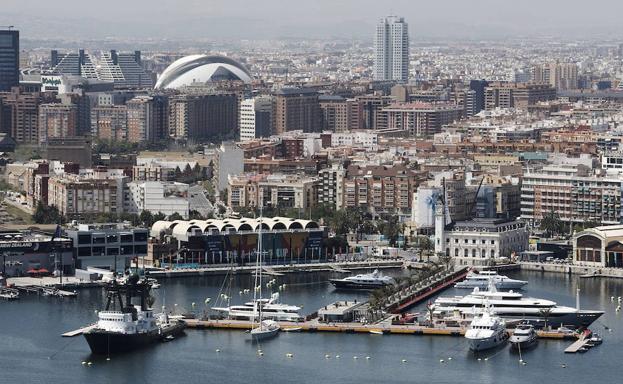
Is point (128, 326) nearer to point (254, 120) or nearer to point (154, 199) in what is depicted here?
point (154, 199)

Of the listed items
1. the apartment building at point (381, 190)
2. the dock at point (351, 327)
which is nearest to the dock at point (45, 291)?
the dock at point (351, 327)

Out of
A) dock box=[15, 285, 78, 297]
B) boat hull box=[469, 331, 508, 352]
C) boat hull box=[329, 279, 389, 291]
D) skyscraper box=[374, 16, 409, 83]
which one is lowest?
boat hull box=[469, 331, 508, 352]

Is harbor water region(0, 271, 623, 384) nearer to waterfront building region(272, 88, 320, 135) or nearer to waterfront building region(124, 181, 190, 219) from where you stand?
waterfront building region(124, 181, 190, 219)

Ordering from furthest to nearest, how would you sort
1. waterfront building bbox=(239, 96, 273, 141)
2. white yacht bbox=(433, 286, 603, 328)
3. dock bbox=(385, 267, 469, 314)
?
waterfront building bbox=(239, 96, 273, 141), dock bbox=(385, 267, 469, 314), white yacht bbox=(433, 286, 603, 328)

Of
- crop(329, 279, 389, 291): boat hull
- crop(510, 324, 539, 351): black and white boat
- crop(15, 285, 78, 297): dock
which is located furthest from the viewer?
crop(329, 279, 389, 291): boat hull

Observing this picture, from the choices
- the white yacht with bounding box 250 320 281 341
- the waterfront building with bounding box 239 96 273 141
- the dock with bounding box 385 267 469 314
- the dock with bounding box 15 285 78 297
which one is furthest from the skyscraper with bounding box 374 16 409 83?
the white yacht with bounding box 250 320 281 341

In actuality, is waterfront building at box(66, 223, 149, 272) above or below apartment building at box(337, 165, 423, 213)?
below

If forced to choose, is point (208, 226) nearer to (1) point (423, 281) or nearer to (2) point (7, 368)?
(1) point (423, 281)
